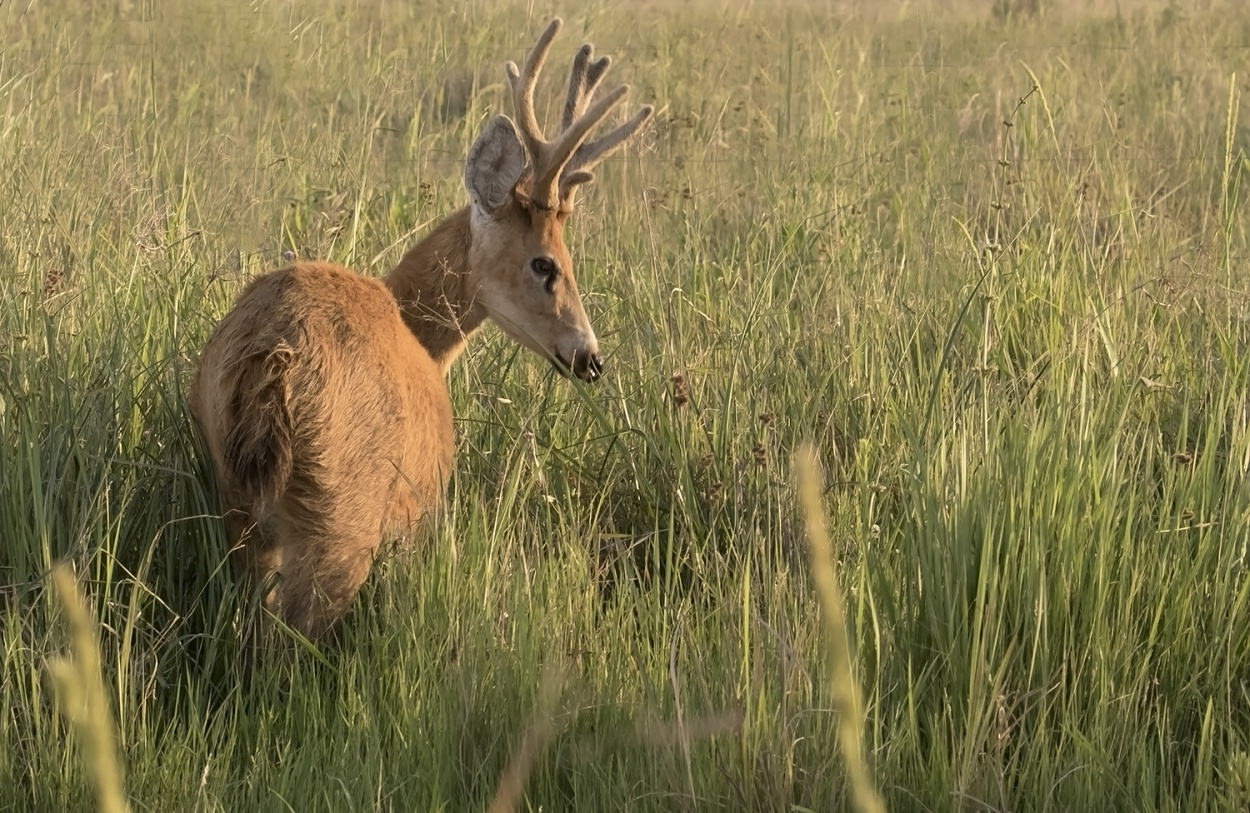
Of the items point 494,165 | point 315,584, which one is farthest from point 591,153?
point 315,584

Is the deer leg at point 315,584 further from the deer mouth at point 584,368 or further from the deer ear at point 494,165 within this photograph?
the deer ear at point 494,165

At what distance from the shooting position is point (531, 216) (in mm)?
4820

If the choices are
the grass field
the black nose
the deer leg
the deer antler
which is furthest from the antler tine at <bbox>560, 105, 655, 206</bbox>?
the deer leg

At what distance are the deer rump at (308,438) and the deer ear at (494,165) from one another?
40.6 inches

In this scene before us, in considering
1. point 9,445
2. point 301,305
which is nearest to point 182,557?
point 9,445

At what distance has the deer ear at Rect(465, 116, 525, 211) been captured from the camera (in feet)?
15.3

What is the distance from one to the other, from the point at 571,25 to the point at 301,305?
575 centimetres

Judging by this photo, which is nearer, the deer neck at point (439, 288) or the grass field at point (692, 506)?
the grass field at point (692, 506)

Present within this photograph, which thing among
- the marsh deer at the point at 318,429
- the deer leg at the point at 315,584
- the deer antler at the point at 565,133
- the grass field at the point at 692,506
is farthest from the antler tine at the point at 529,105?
the deer leg at the point at 315,584

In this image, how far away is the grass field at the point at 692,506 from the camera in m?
2.82

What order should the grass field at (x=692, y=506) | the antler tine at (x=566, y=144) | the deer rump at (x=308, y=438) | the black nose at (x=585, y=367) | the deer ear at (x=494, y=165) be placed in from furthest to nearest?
the deer ear at (x=494, y=165)
the black nose at (x=585, y=367)
the antler tine at (x=566, y=144)
the deer rump at (x=308, y=438)
the grass field at (x=692, y=506)

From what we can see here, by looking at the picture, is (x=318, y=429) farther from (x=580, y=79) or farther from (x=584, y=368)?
(x=580, y=79)

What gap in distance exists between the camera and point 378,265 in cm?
549

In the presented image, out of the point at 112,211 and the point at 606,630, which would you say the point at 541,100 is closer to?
the point at 112,211
